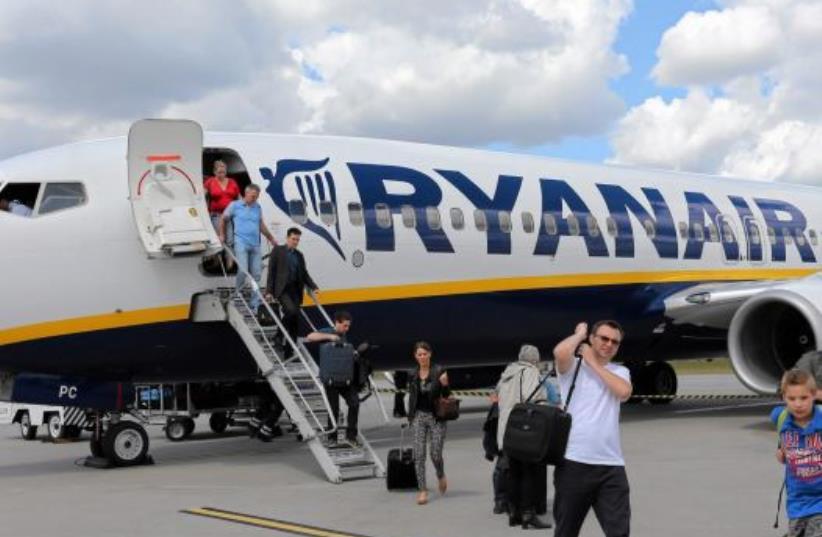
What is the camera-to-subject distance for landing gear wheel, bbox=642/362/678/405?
71.6 feet

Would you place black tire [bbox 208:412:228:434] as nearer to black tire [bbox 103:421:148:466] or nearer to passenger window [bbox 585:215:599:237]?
black tire [bbox 103:421:148:466]

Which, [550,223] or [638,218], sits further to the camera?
[638,218]

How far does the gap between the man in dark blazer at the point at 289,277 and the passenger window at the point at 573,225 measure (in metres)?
5.15

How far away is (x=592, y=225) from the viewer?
1628cm

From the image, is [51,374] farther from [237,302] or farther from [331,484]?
[331,484]

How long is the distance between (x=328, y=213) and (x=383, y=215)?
33.0 inches


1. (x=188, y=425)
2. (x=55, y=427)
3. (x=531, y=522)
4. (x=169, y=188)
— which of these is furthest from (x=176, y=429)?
(x=531, y=522)

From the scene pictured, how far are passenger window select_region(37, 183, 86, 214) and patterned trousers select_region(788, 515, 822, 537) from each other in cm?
887

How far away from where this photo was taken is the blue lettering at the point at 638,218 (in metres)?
16.7

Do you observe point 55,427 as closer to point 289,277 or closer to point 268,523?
point 289,277

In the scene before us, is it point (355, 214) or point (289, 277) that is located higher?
point (355, 214)

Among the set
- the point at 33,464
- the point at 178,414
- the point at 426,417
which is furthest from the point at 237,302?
the point at 178,414

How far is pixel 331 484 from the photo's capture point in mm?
10883

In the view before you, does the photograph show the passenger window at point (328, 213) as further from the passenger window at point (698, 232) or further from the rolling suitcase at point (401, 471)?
the passenger window at point (698, 232)
